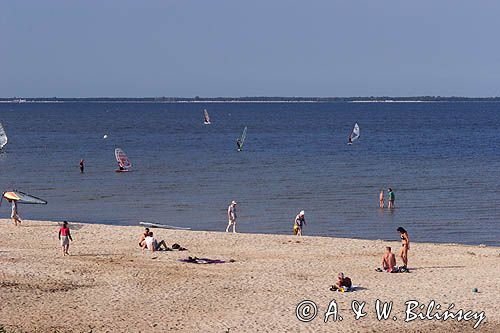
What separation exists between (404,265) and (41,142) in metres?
74.8

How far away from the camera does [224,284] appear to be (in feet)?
74.9

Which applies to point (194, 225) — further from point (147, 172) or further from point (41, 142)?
point (41, 142)

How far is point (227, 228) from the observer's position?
1340 inches

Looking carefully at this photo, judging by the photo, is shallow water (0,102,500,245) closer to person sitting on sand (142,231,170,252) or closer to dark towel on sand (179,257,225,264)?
person sitting on sand (142,231,170,252)

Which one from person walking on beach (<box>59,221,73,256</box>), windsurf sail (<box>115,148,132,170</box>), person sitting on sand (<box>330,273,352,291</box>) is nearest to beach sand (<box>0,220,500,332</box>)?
person sitting on sand (<box>330,273,352,291</box>)

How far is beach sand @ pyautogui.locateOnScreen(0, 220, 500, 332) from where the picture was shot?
19.5m

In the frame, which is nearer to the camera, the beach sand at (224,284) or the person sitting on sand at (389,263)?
the beach sand at (224,284)

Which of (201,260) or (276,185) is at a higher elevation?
(276,185)

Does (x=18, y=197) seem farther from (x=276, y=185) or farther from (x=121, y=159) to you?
(x=121, y=159)

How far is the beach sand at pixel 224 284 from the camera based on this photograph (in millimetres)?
19531

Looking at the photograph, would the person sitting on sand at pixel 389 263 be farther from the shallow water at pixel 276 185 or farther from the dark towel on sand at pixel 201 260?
the shallow water at pixel 276 185

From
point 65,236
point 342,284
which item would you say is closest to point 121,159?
point 65,236

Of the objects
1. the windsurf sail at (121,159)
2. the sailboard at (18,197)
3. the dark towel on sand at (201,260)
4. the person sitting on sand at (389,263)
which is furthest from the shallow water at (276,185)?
the dark towel on sand at (201,260)

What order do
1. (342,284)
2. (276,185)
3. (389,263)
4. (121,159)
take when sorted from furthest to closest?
(121,159) < (276,185) < (389,263) < (342,284)
